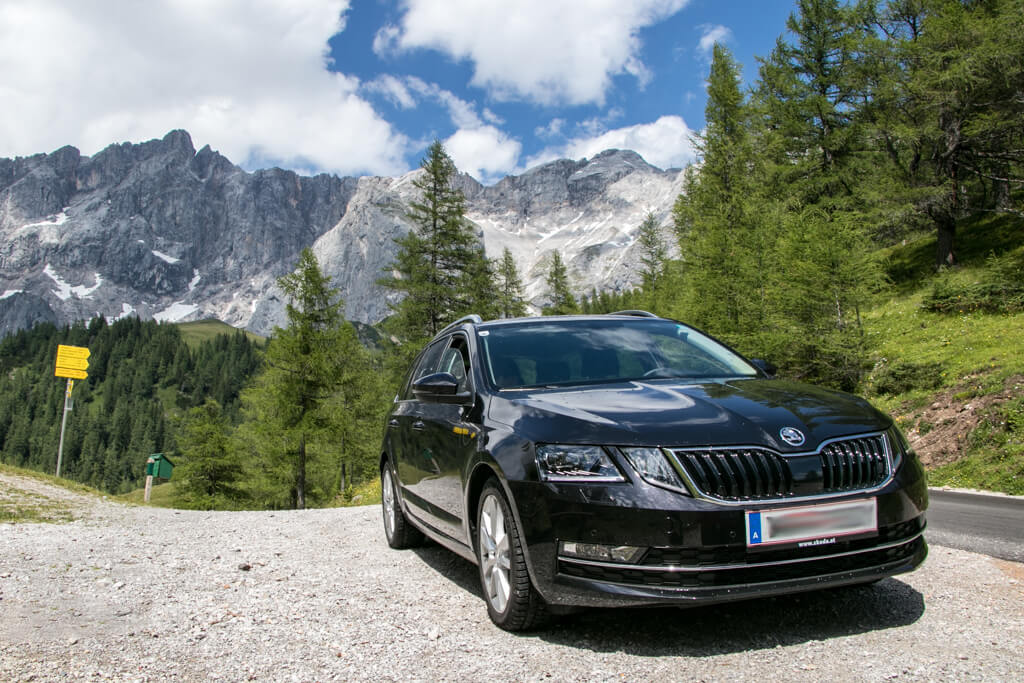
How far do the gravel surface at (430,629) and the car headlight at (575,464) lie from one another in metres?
0.80

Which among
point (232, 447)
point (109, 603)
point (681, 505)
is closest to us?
point (681, 505)

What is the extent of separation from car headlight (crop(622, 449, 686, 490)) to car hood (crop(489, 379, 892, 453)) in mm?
48

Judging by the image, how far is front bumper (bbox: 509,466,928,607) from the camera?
113 inches

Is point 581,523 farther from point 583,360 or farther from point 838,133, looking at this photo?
point 838,133

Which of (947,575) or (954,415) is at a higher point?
(954,415)

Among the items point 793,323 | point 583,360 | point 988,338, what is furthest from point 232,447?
point 583,360

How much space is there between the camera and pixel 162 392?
161 meters

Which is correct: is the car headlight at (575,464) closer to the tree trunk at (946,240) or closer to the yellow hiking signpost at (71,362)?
the yellow hiking signpost at (71,362)

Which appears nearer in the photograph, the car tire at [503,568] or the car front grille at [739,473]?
the car front grille at [739,473]

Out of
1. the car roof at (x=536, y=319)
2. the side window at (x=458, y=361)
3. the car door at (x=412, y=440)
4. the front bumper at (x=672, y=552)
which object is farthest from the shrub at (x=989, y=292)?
the front bumper at (x=672, y=552)

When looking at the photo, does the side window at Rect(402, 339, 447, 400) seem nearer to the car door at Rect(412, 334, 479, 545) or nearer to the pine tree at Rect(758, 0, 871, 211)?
the car door at Rect(412, 334, 479, 545)

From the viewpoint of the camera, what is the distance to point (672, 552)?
2891mm

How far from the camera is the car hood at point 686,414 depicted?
305cm

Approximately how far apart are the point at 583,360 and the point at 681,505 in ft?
5.53
